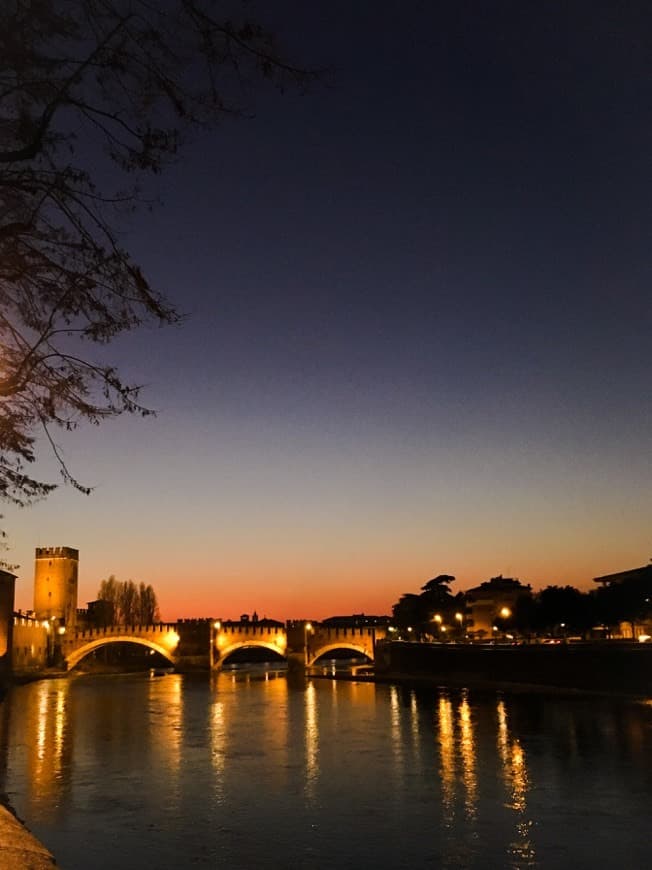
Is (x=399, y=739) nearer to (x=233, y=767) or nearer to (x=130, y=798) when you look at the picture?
(x=233, y=767)

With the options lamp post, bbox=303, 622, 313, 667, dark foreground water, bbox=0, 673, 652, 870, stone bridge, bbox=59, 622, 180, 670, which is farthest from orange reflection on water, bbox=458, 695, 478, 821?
stone bridge, bbox=59, 622, 180, 670

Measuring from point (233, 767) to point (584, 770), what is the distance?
29.9 feet

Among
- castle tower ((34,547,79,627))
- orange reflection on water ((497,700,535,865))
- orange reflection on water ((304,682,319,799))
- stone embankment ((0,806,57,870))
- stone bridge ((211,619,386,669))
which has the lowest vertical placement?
orange reflection on water ((497,700,535,865))

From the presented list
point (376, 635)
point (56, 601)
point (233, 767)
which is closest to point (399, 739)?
point (233, 767)

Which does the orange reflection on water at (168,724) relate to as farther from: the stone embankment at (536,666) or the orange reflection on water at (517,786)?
the stone embankment at (536,666)

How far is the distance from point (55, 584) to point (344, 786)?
3024 inches

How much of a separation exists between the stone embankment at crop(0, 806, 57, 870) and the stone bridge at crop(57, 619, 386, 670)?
68595 millimetres

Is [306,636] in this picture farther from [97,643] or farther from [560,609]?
[560,609]

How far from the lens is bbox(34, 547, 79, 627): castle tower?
291ft

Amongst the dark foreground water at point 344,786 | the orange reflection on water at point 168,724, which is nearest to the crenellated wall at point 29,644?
the orange reflection on water at point 168,724

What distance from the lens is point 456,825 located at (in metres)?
15.2

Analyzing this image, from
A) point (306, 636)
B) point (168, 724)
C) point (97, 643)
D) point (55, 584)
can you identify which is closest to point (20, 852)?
point (168, 724)

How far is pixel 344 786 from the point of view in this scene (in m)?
19.5

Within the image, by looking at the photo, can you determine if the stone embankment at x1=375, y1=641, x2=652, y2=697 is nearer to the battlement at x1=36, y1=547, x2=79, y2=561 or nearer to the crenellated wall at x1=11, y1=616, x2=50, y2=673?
the crenellated wall at x1=11, y1=616, x2=50, y2=673
